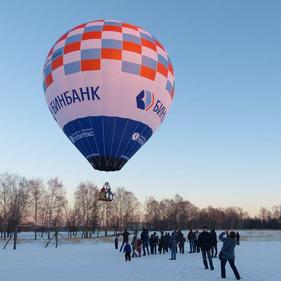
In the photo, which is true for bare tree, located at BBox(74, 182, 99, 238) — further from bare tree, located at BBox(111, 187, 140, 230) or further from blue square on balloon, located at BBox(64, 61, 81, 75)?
blue square on balloon, located at BBox(64, 61, 81, 75)

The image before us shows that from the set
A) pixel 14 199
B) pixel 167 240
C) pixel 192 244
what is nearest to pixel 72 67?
pixel 167 240

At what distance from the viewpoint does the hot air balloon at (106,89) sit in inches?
845

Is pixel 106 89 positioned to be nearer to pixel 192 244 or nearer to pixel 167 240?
pixel 167 240

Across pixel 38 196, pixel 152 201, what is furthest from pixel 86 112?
pixel 152 201

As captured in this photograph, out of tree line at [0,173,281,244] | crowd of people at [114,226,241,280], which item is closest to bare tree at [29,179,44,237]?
tree line at [0,173,281,244]

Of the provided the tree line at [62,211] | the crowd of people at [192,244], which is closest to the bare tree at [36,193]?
the tree line at [62,211]

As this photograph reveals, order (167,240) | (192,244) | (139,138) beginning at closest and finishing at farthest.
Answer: (139,138) → (192,244) → (167,240)

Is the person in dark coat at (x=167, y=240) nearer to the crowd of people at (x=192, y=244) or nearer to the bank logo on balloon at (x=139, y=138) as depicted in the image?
the crowd of people at (x=192, y=244)

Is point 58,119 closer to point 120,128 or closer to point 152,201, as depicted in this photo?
point 120,128

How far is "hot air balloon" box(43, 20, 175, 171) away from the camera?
21.5 metres

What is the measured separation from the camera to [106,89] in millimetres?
21438

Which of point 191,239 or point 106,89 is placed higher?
point 106,89

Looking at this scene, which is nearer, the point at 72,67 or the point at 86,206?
the point at 72,67

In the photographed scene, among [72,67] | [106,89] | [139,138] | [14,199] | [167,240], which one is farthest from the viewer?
[14,199]
